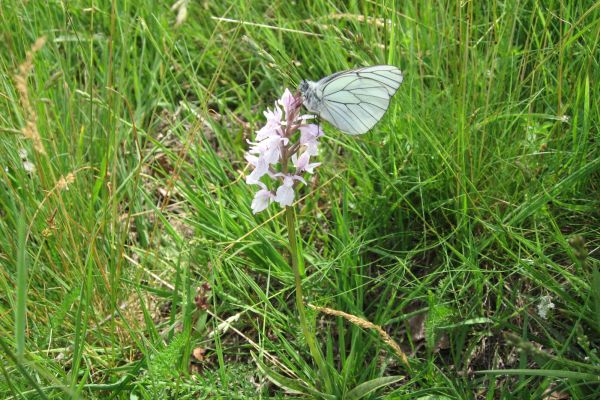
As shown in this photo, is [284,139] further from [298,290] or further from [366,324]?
[366,324]

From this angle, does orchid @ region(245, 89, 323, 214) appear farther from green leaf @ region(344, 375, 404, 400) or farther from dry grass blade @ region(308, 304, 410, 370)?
green leaf @ region(344, 375, 404, 400)

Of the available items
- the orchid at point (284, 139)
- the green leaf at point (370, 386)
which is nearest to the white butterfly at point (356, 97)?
the orchid at point (284, 139)

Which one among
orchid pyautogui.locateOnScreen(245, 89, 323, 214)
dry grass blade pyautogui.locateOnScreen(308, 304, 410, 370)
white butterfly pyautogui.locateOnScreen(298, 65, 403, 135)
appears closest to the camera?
orchid pyautogui.locateOnScreen(245, 89, 323, 214)

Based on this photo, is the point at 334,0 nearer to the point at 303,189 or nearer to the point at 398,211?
the point at 303,189


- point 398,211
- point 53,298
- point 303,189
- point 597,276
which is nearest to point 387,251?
point 398,211

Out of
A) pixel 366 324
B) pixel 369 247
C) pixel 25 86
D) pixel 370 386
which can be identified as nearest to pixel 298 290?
pixel 366 324

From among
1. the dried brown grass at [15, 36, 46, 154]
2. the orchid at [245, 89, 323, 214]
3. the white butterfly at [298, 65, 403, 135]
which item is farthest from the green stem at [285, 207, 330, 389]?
the dried brown grass at [15, 36, 46, 154]
